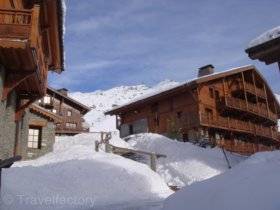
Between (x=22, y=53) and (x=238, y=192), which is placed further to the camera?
(x=22, y=53)

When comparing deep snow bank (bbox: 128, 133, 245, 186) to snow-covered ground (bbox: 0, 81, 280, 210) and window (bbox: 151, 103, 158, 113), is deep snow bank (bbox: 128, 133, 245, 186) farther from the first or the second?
window (bbox: 151, 103, 158, 113)

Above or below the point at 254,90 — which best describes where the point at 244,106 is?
below

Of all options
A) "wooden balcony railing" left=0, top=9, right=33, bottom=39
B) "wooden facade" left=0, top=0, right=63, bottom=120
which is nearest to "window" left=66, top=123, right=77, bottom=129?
"wooden facade" left=0, top=0, right=63, bottom=120

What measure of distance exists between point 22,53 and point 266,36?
264 inches

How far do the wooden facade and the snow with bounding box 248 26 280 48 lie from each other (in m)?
5.95

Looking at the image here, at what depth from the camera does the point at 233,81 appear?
132ft

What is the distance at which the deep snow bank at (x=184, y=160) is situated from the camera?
23844 mm

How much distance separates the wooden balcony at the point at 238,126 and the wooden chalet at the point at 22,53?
60.9ft

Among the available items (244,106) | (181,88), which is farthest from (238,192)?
(244,106)

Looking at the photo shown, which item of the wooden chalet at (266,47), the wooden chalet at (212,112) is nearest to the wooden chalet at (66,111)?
the wooden chalet at (212,112)

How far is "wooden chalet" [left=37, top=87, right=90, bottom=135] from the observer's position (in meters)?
44.6

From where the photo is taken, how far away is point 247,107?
39.4 metres

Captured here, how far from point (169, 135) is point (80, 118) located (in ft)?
51.2

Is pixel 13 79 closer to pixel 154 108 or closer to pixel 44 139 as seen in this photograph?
pixel 44 139
